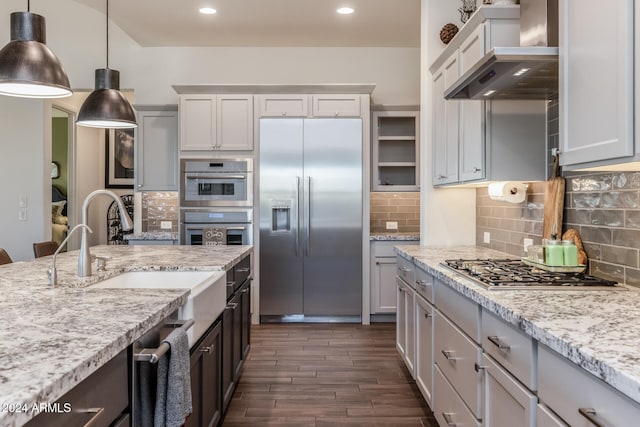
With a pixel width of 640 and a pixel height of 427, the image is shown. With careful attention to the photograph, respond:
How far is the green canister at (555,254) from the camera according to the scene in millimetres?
2135

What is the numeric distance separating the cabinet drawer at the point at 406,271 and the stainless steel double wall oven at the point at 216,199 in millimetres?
1836

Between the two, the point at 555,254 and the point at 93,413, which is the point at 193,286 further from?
the point at 555,254

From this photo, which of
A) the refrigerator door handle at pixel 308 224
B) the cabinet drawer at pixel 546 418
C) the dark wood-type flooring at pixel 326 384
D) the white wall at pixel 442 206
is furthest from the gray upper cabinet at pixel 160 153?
the cabinet drawer at pixel 546 418

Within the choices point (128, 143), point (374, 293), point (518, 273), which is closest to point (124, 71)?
point (128, 143)

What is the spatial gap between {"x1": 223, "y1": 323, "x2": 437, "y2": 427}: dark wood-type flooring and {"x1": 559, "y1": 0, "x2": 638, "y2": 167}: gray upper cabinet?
5.66 feet

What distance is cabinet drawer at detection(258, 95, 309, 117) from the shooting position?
4.69 meters

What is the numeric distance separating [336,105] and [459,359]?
3.22 meters

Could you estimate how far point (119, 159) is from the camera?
317 inches

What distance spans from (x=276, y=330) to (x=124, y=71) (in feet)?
10.7

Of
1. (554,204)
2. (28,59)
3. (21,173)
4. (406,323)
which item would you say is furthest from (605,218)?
(21,173)

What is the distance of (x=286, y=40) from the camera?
4.94m

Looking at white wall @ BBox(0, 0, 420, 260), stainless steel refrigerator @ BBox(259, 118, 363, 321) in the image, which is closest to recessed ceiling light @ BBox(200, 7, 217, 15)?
white wall @ BBox(0, 0, 420, 260)

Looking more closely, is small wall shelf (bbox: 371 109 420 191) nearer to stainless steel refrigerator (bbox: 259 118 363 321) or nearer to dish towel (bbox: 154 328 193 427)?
stainless steel refrigerator (bbox: 259 118 363 321)

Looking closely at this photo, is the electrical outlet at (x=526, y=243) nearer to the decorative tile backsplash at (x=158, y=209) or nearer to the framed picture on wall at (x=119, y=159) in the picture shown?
the decorative tile backsplash at (x=158, y=209)
